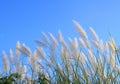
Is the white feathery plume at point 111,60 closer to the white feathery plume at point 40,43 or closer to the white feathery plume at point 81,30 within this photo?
the white feathery plume at point 81,30

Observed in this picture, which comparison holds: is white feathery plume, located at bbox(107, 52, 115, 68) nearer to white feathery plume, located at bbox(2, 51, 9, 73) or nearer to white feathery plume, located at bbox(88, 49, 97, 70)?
white feathery plume, located at bbox(88, 49, 97, 70)

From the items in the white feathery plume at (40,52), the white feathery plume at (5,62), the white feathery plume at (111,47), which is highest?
the white feathery plume at (5,62)

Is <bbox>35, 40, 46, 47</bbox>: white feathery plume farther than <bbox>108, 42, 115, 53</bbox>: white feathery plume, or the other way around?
<bbox>35, 40, 46, 47</bbox>: white feathery plume

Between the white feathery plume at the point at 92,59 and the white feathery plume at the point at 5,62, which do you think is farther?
the white feathery plume at the point at 5,62

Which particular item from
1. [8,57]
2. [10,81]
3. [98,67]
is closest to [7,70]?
[8,57]

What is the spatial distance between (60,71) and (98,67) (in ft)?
1.45

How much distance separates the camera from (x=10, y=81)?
15.5 feet

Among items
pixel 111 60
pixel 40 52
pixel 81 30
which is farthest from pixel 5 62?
pixel 111 60

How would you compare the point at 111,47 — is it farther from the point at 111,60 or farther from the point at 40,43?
the point at 40,43

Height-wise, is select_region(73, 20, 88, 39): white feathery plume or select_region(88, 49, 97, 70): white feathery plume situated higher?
select_region(73, 20, 88, 39): white feathery plume

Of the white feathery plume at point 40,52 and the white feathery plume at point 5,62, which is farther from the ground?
the white feathery plume at point 5,62

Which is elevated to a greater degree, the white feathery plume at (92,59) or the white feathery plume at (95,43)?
the white feathery plume at (95,43)

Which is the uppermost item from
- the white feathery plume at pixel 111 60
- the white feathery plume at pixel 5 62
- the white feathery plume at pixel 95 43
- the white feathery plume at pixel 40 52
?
the white feathery plume at pixel 5 62

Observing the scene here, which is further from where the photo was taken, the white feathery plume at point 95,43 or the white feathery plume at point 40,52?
the white feathery plume at point 40,52
